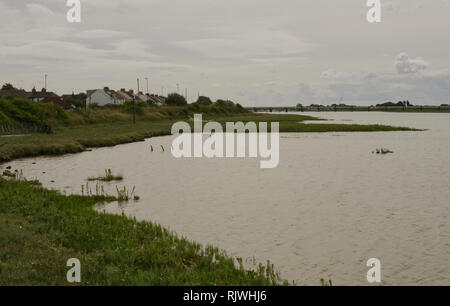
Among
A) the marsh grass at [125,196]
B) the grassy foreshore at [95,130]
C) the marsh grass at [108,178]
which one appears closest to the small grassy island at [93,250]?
the marsh grass at [125,196]

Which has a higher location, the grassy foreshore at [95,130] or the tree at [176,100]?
the tree at [176,100]

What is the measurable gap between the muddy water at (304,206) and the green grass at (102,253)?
6.65 ft

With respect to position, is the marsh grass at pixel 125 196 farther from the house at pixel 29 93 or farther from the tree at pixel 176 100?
the tree at pixel 176 100

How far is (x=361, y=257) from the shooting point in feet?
55.3

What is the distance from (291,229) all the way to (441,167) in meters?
25.8

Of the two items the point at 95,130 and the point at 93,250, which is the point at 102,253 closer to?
Result: the point at 93,250

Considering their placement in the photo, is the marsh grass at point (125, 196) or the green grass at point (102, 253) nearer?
the green grass at point (102, 253)

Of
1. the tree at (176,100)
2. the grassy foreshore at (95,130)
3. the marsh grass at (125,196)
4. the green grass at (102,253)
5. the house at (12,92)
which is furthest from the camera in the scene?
the tree at (176,100)

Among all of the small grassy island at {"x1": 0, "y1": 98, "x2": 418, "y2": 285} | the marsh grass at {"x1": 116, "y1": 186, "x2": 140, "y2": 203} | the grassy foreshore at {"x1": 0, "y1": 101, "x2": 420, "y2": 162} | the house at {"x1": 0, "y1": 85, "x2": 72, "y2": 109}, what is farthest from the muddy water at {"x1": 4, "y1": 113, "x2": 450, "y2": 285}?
the house at {"x1": 0, "y1": 85, "x2": 72, "y2": 109}

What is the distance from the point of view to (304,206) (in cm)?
2527

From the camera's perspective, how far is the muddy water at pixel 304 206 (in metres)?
16.6

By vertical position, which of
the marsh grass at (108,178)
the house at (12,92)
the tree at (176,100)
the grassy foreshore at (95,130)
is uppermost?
the house at (12,92)
